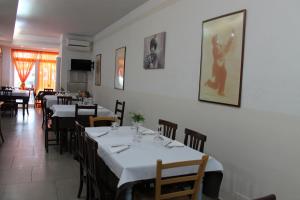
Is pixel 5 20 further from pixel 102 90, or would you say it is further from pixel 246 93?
pixel 246 93

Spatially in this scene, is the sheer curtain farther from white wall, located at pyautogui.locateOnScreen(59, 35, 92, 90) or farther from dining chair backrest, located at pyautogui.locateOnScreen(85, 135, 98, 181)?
dining chair backrest, located at pyautogui.locateOnScreen(85, 135, 98, 181)

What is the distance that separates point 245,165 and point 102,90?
20.1 ft

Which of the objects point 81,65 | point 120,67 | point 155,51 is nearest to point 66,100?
point 120,67

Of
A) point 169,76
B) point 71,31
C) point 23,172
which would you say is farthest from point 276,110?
point 71,31

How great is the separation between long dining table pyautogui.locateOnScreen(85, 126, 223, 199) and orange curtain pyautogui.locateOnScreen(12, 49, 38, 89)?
34.2 ft

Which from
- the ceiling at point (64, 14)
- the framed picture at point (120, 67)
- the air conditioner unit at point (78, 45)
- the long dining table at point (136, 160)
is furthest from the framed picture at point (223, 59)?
the air conditioner unit at point (78, 45)

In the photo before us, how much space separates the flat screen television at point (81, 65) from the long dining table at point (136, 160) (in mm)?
6737

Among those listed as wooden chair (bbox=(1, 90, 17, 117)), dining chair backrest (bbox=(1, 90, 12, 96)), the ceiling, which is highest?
the ceiling

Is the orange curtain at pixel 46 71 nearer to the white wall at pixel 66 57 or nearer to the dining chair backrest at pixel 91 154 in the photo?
the white wall at pixel 66 57

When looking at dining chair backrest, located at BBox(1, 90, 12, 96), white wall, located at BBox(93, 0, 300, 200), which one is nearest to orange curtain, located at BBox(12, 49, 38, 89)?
dining chair backrest, located at BBox(1, 90, 12, 96)

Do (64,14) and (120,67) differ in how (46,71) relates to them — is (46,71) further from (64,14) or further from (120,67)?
(120,67)

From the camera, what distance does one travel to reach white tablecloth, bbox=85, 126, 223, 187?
2119mm

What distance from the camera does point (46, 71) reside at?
12680mm

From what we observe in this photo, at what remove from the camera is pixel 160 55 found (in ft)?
15.7
